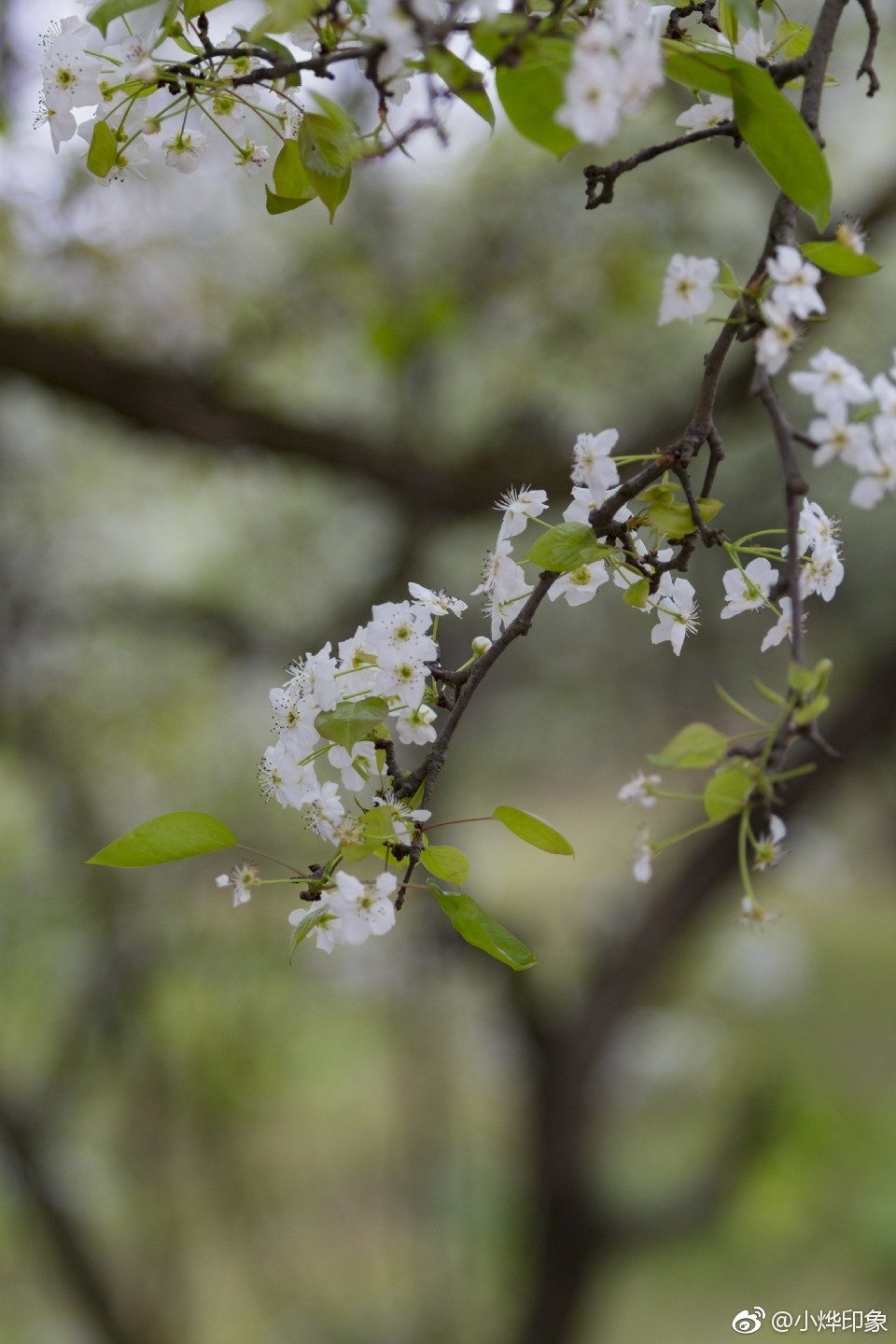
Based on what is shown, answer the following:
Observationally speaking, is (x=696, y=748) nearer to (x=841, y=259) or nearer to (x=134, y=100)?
(x=841, y=259)

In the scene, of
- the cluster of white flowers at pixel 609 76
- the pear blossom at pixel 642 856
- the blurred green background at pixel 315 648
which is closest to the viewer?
the cluster of white flowers at pixel 609 76

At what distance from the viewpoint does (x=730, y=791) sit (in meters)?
0.33

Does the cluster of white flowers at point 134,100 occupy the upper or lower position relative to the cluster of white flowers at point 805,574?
upper

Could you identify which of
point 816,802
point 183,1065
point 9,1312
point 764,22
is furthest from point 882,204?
point 9,1312

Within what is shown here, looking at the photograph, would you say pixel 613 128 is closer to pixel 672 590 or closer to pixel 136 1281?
pixel 672 590

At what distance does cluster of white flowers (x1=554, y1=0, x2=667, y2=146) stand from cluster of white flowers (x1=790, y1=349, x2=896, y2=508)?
0.09 m

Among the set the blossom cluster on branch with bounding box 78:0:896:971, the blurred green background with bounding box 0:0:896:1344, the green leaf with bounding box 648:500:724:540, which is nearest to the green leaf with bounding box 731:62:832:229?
the blossom cluster on branch with bounding box 78:0:896:971

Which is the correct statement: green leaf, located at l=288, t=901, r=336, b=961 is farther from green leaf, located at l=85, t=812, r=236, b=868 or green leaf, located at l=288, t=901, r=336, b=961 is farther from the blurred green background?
the blurred green background

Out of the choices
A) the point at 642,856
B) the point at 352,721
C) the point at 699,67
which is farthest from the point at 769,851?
the point at 699,67

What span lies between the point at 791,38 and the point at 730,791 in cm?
34

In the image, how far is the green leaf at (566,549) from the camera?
400mm

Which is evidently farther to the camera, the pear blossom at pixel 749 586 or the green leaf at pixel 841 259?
the pear blossom at pixel 749 586

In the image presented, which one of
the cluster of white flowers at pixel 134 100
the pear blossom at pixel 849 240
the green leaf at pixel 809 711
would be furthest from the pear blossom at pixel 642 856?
the cluster of white flowers at pixel 134 100

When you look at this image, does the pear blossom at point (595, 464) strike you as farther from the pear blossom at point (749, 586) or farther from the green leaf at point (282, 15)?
the green leaf at point (282, 15)
